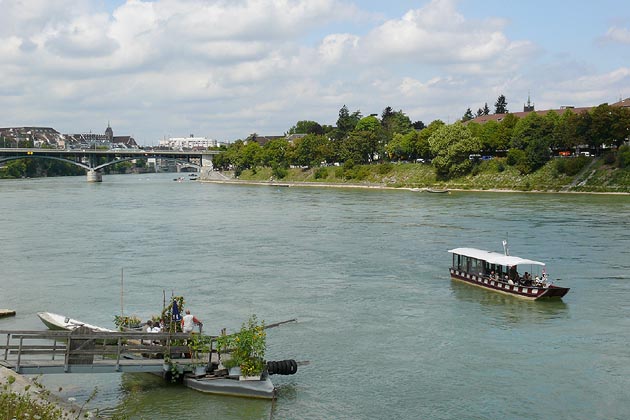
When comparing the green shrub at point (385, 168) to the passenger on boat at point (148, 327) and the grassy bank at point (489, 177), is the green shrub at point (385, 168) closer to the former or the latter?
the grassy bank at point (489, 177)

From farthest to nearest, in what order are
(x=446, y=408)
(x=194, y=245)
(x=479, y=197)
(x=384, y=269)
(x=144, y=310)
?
(x=479, y=197)
(x=194, y=245)
(x=384, y=269)
(x=144, y=310)
(x=446, y=408)

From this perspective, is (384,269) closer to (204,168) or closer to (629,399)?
(629,399)

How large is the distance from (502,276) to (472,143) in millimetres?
83481

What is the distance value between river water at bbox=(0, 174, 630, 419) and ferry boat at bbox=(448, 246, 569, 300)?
2.34 ft

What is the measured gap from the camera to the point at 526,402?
19766 mm

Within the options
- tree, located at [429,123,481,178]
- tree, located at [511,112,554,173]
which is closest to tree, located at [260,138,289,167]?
tree, located at [429,123,481,178]

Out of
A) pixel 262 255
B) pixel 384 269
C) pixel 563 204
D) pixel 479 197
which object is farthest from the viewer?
pixel 479 197

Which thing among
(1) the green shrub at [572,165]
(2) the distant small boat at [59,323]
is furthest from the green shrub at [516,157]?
(2) the distant small boat at [59,323]

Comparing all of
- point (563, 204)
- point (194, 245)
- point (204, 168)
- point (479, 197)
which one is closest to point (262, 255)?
point (194, 245)

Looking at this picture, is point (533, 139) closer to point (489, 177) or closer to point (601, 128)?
point (489, 177)

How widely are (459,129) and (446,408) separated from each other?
10075 cm

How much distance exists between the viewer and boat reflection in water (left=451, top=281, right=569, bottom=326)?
1134 inches

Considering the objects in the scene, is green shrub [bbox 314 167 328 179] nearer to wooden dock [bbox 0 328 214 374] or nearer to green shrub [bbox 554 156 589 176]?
green shrub [bbox 554 156 589 176]

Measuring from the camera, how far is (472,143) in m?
115
